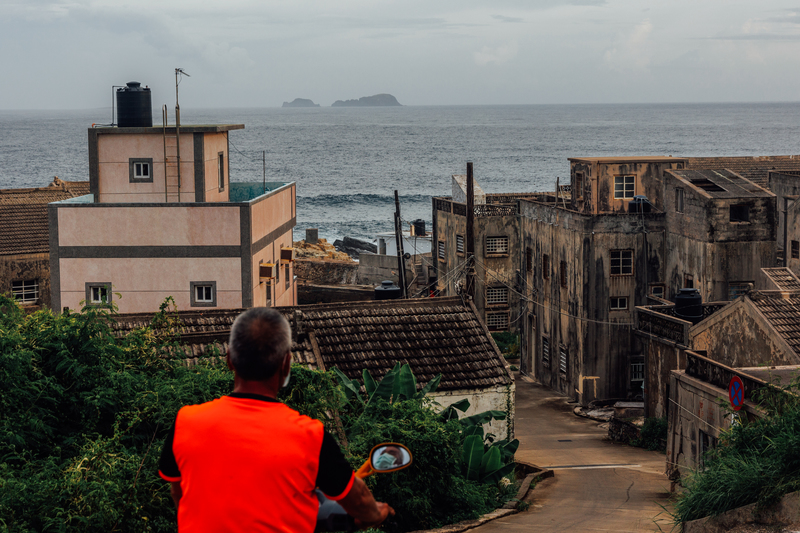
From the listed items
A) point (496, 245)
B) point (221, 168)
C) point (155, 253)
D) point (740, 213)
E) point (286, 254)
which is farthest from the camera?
point (496, 245)

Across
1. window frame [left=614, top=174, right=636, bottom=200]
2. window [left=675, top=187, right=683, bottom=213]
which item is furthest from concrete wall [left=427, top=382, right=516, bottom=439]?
window frame [left=614, top=174, right=636, bottom=200]

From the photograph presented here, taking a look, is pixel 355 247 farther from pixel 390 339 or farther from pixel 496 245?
pixel 390 339

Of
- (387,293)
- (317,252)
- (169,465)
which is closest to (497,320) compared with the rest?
(387,293)

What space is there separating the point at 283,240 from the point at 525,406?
38.3 feet

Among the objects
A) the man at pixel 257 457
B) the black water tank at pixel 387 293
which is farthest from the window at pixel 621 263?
the man at pixel 257 457

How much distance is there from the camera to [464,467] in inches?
646

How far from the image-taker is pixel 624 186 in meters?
36.8

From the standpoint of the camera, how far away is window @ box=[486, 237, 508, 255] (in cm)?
4437

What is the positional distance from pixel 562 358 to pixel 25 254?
74.9 ft

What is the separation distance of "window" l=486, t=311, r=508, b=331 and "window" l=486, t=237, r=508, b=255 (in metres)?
3.27

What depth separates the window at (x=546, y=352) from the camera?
129 feet

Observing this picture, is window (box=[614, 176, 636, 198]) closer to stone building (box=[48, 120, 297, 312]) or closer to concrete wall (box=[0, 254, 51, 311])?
stone building (box=[48, 120, 297, 312])

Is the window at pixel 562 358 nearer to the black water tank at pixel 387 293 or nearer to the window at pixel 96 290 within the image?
the black water tank at pixel 387 293

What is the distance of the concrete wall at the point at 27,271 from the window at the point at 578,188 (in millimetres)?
22374
